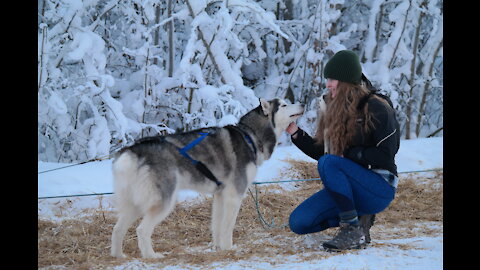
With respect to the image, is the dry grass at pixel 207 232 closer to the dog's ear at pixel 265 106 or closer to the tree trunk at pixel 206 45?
the dog's ear at pixel 265 106

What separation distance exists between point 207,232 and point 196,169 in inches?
32.9

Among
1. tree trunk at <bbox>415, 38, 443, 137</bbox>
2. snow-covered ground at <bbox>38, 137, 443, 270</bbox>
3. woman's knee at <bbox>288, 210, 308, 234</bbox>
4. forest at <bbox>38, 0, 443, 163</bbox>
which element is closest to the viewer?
snow-covered ground at <bbox>38, 137, 443, 270</bbox>

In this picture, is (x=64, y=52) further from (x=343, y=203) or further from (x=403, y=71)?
(x=403, y=71)

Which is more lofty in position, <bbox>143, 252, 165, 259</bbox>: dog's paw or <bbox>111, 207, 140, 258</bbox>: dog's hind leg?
<bbox>111, 207, 140, 258</bbox>: dog's hind leg

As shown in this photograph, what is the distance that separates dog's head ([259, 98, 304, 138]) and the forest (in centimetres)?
197

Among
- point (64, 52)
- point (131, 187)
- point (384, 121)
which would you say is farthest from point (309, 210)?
point (64, 52)

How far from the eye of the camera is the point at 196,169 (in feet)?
9.70

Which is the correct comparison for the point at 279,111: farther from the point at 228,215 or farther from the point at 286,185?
the point at 286,185

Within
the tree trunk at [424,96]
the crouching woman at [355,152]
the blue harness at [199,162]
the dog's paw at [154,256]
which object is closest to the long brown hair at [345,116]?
the crouching woman at [355,152]

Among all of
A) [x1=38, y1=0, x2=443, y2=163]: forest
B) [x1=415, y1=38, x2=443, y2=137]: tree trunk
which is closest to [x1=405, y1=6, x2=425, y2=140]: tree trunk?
[x1=38, y1=0, x2=443, y2=163]: forest

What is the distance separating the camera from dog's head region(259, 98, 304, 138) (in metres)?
3.42

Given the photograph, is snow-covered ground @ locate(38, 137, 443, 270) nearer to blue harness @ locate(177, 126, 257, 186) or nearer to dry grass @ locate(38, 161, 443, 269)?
dry grass @ locate(38, 161, 443, 269)

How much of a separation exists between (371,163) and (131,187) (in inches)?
58.7

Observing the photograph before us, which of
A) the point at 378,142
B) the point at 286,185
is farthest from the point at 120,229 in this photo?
the point at 286,185
